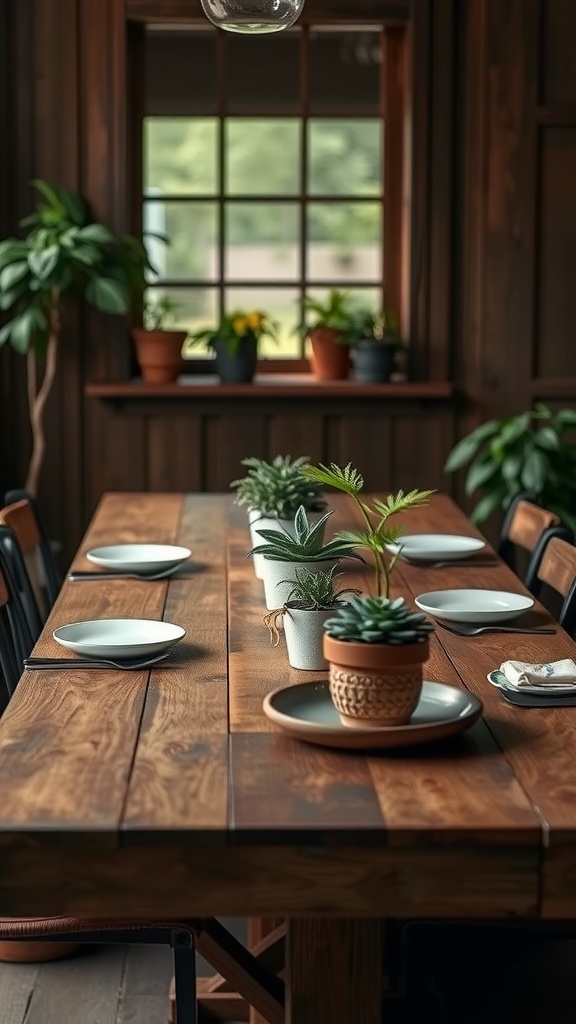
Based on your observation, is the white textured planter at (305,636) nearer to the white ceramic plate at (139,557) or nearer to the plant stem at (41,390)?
the white ceramic plate at (139,557)

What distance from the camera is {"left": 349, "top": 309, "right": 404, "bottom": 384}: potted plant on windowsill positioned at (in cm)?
501

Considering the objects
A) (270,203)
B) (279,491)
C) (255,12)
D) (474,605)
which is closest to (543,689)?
(474,605)

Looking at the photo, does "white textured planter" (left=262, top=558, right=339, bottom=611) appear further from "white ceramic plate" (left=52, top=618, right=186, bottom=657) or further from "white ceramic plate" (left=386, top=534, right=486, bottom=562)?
"white ceramic plate" (left=386, top=534, right=486, bottom=562)

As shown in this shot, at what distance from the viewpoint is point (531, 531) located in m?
3.20

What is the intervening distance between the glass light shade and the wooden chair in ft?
3.91

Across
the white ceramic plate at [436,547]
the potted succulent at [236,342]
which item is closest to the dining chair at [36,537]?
the white ceramic plate at [436,547]

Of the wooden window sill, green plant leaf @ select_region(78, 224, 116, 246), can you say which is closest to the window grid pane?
the wooden window sill

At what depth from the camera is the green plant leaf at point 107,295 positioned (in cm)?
469

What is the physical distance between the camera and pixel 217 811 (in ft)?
4.69

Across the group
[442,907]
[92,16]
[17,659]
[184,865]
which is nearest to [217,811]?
[184,865]

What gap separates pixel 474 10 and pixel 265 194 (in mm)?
1006

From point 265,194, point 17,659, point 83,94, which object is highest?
point 83,94

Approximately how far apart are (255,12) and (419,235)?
91.7 inches

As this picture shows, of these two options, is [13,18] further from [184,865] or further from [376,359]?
[184,865]
